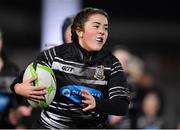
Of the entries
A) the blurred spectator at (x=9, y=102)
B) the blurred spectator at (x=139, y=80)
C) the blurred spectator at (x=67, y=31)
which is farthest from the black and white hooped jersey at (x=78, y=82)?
the blurred spectator at (x=139, y=80)

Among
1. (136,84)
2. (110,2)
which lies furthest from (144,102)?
(110,2)

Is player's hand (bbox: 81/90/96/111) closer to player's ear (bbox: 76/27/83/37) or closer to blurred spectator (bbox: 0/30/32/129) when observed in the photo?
player's ear (bbox: 76/27/83/37)

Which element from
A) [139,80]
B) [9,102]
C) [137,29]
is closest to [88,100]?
[9,102]

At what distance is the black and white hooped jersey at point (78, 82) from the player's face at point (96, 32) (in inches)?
3.3

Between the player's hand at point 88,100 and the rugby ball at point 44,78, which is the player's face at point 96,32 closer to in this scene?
the rugby ball at point 44,78

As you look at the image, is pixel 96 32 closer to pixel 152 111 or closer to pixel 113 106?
pixel 113 106

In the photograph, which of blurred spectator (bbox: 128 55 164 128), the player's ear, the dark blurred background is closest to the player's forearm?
the player's ear

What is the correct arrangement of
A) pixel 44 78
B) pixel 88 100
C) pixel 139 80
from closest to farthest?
pixel 88 100 < pixel 44 78 < pixel 139 80

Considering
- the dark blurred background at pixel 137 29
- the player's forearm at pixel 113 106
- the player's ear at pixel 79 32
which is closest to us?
the player's forearm at pixel 113 106

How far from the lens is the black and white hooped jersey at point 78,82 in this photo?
201 inches

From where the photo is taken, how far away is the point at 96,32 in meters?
5.11

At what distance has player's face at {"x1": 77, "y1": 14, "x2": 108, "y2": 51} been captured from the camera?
201 inches

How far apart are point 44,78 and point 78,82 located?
25cm

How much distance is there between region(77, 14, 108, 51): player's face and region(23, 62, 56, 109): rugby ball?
1.11 ft
